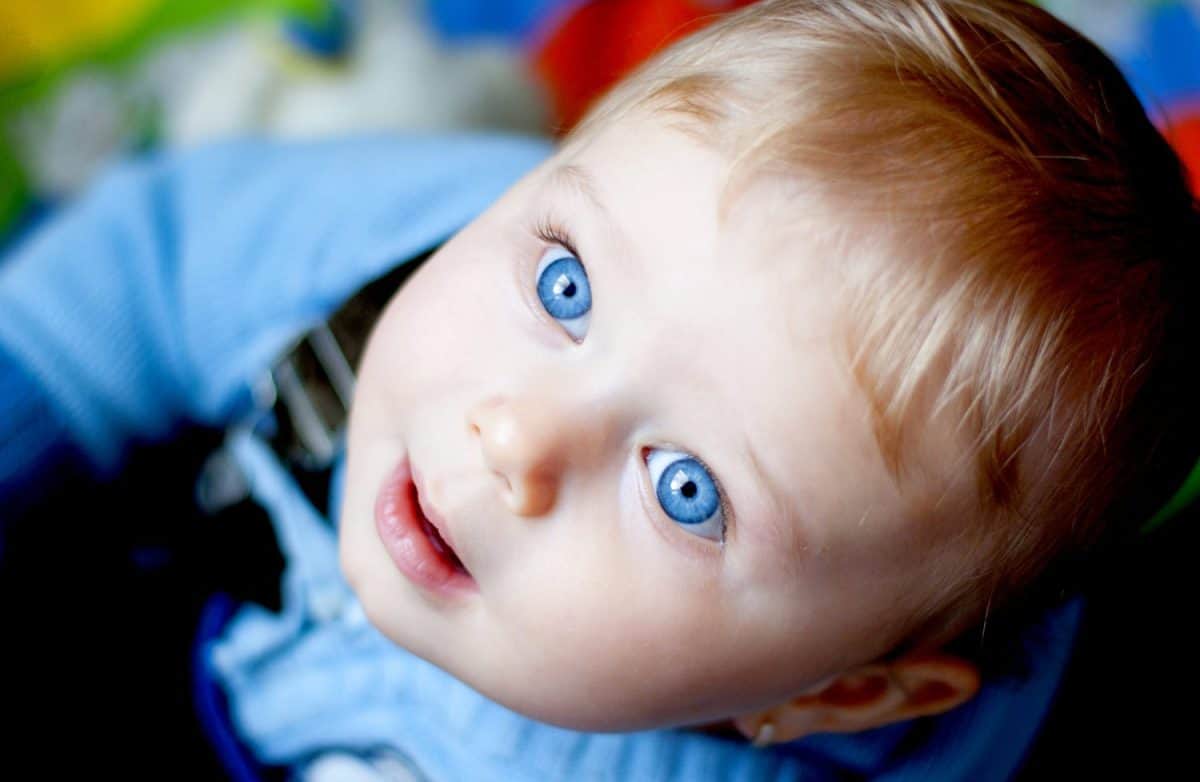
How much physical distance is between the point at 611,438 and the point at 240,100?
0.70 meters

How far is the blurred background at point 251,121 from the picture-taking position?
83cm

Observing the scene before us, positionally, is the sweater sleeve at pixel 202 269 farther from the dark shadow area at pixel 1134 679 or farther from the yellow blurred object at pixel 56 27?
the dark shadow area at pixel 1134 679

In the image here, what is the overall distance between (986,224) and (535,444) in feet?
0.68

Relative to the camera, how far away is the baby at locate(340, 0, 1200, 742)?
49cm

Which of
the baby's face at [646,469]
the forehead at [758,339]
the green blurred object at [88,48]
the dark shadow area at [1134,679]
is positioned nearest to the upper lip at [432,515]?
the baby's face at [646,469]

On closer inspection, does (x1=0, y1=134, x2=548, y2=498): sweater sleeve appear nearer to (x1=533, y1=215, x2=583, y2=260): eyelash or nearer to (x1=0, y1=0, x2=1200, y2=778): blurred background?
(x1=0, y1=0, x2=1200, y2=778): blurred background

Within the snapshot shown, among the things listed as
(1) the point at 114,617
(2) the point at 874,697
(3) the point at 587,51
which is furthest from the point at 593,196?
(3) the point at 587,51

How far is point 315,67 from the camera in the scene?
1.07 metres

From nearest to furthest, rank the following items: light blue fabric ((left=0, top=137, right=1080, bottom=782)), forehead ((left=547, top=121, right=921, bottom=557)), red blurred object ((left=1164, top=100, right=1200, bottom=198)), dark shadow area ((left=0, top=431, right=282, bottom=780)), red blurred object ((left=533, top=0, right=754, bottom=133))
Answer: forehead ((left=547, top=121, right=921, bottom=557)), light blue fabric ((left=0, top=137, right=1080, bottom=782)), dark shadow area ((left=0, top=431, right=282, bottom=780)), red blurred object ((left=1164, top=100, right=1200, bottom=198)), red blurred object ((left=533, top=0, right=754, bottom=133))

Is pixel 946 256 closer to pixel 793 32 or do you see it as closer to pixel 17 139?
pixel 793 32

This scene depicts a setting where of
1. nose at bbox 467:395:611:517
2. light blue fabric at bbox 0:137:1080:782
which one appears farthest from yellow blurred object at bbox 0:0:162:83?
nose at bbox 467:395:611:517

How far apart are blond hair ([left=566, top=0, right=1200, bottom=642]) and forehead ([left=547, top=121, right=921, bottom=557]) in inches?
0.5

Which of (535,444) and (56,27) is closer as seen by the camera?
(535,444)

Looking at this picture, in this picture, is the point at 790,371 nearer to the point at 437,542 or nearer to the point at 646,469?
the point at 646,469
